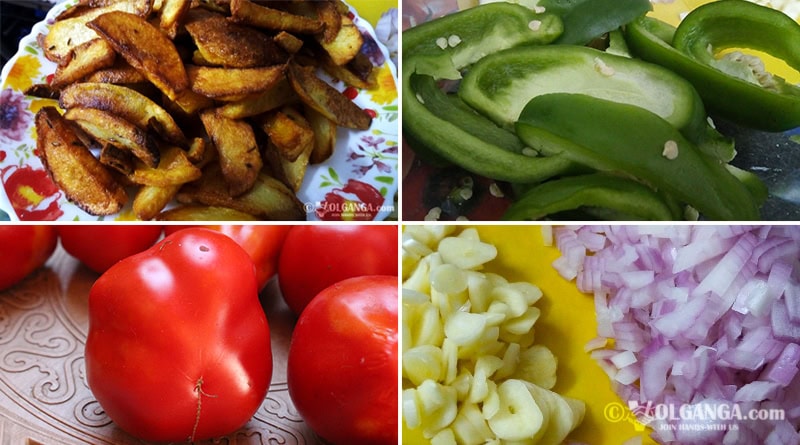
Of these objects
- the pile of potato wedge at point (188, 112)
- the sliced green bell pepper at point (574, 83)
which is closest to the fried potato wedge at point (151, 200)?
the pile of potato wedge at point (188, 112)

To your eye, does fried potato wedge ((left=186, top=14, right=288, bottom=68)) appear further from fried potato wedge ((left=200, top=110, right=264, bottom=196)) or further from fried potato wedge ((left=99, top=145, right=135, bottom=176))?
fried potato wedge ((left=99, top=145, right=135, bottom=176))

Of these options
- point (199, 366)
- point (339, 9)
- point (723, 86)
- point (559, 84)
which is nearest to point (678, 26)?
point (723, 86)

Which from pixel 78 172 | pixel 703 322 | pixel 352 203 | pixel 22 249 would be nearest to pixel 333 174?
pixel 352 203

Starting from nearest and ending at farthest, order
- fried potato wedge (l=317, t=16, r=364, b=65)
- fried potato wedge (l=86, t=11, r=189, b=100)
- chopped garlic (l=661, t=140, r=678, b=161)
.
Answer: chopped garlic (l=661, t=140, r=678, b=161) < fried potato wedge (l=86, t=11, r=189, b=100) < fried potato wedge (l=317, t=16, r=364, b=65)

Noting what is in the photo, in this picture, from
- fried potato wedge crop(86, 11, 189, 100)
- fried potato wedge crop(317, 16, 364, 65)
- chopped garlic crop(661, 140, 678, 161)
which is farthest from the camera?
fried potato wedge crop(317, 16, 364, 65)

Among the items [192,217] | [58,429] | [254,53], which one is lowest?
[58,429]

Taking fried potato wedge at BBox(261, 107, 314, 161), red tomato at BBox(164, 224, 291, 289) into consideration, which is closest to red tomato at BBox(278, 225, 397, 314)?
red tomato at BBox(164, 224, 291, 289)

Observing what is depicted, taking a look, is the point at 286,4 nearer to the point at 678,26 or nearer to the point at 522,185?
the point at 522,185

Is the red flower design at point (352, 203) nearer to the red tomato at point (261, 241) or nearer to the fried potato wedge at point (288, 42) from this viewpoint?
the red tomato at point (261, 241)
